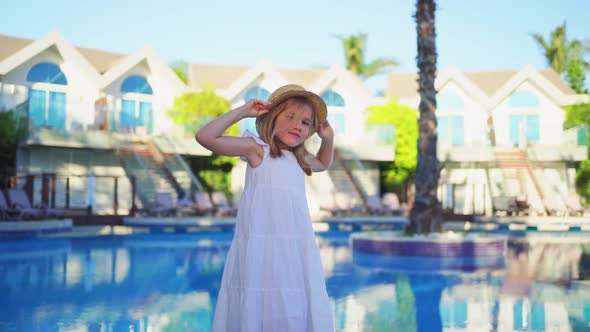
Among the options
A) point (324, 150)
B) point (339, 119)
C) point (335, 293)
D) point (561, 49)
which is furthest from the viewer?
point (561, 49)

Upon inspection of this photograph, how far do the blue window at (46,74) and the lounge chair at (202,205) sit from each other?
8146 millimetres

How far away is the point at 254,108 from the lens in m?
2.98

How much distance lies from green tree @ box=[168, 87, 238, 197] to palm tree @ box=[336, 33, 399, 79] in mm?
17286

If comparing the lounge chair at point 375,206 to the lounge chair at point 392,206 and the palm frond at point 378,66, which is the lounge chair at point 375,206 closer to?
the lounge chair at point 392,206

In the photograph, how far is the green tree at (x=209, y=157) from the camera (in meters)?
25.4

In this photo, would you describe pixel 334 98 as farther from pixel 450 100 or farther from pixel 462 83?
pixel 462 83

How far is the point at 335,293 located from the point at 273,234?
429cm

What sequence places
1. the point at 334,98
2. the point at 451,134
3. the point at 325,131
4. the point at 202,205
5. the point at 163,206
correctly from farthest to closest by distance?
the point at 334,98
the point at 451,134
the point at 202,205
the point at 163,206
the point at 325,131

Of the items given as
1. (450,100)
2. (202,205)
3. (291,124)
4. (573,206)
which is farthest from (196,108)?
(291,124)

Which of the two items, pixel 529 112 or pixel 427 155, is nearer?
pixel 427 155

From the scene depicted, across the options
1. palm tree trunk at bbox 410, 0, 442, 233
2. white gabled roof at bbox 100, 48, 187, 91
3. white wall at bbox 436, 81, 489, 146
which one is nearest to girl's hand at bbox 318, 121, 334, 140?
palm tree trunk at bbox 410, 0, 442, 233

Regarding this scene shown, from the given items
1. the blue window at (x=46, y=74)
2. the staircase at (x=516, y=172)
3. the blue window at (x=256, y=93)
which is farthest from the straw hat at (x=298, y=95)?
the blue window at (x=256, y=93)

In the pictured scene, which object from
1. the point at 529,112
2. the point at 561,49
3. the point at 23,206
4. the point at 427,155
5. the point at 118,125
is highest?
the point at 561,49

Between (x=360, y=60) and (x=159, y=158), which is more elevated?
(x=360, y=60)
